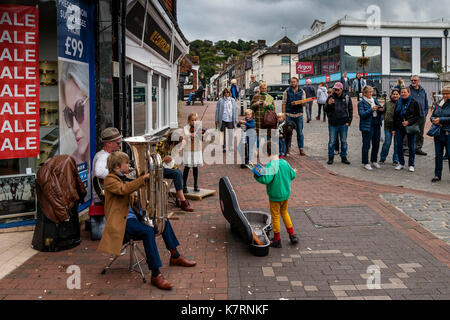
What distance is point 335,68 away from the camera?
48.9 metres

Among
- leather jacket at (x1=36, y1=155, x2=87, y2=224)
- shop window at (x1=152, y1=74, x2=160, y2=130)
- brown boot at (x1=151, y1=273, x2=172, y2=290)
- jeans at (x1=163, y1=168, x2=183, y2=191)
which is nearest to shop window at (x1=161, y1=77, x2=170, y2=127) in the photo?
shop window at (x1=152, y1=74, x2=160, y2=130)

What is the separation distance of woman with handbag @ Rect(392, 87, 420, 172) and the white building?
3814 centimetres

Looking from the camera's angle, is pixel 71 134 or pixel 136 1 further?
pixel 136 1

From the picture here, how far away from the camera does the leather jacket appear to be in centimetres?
555

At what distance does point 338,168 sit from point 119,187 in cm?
768

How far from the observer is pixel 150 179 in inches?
171

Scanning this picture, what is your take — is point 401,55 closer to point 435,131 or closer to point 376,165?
point 376,165

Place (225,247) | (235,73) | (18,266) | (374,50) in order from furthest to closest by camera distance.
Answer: (235,73) → (374,50) → (225,247) → (18,266)

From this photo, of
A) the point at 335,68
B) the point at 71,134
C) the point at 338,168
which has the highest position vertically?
the point at 335,68

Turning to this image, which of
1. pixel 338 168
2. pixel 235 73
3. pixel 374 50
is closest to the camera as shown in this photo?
pixel 338 168

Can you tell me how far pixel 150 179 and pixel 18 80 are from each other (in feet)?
10.3

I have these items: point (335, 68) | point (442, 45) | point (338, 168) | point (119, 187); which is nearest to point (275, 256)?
point (119, 187)
